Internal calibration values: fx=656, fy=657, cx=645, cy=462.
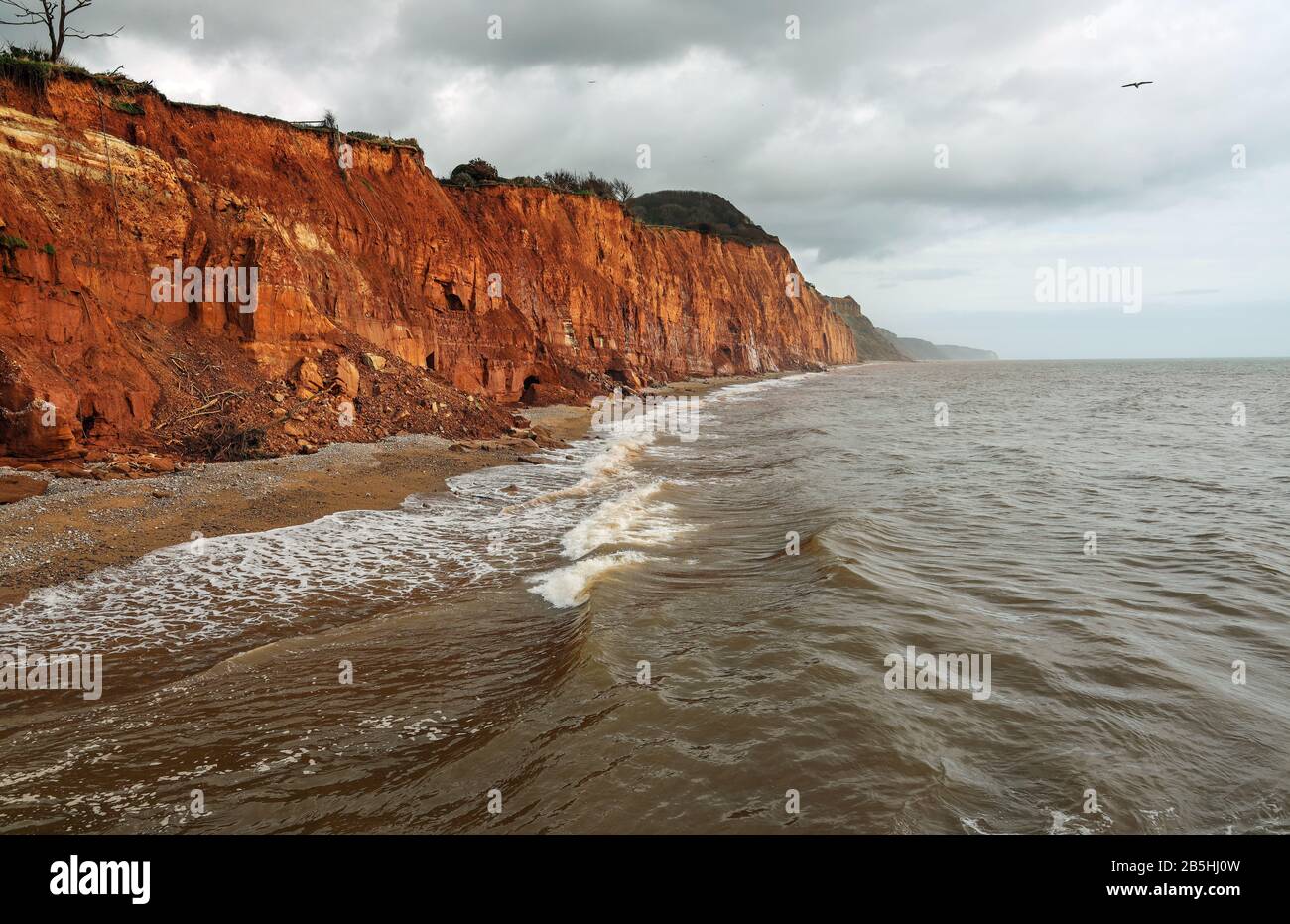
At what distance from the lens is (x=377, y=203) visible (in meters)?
24.1

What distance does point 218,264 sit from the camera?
16.2m

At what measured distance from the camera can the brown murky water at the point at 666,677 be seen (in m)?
3.78

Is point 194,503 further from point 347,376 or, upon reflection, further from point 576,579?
point 347,376

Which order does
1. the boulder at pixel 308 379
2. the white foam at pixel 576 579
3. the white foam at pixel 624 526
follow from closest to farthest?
the white foam at pixel 576 579 < the white foam at pixel 624 526 < the boulder at pixel 308 379

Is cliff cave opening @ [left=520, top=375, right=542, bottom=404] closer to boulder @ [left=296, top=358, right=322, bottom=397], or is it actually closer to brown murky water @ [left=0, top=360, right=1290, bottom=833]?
boulder @ [left=296, top=358, right=322, bottom=397]

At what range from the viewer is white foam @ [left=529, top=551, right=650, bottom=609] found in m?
7.31

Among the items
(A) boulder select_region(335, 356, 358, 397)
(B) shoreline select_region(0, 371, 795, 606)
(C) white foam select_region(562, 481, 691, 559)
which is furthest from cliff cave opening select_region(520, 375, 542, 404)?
(C) white foam select_region(562, 481, 691, 559)

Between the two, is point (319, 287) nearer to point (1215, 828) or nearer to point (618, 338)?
point (1215, 828)

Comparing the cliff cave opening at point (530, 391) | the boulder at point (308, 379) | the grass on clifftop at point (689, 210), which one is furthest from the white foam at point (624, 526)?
the grass on clifftop at point (689, 210)

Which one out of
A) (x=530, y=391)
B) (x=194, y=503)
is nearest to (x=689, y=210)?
(x=530, y=391)

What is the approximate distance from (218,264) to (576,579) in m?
14.3

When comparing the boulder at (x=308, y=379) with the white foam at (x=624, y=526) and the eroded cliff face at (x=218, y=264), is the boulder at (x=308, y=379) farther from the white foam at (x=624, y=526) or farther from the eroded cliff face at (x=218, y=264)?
the white foam at (x=624, y=526)

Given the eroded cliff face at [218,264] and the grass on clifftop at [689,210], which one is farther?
the grass on clifftop at [689,210]

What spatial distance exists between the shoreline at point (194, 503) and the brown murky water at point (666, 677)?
0.53 meters
